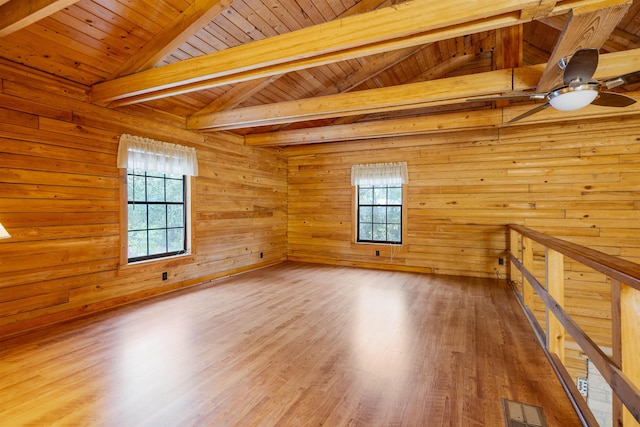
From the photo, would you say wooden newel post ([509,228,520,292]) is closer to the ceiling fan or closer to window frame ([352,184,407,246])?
window frame ([352,184,407,246])

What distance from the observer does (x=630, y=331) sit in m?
1.20

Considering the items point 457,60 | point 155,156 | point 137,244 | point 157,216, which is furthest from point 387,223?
point 137,244

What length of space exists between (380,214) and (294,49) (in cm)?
440

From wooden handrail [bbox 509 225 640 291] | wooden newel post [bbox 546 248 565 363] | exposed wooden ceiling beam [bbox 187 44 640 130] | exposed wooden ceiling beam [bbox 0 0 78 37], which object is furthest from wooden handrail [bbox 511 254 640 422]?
exposed wooden ceiling beam [bbox 0 0 78 37]

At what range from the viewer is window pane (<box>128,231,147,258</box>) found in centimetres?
418

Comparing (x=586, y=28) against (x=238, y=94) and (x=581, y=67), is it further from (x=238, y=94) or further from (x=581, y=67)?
(x=238, y=94)

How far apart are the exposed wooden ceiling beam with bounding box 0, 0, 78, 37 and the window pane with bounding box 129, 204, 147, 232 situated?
7.14 ft

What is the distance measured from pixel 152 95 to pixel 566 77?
12.7 feet

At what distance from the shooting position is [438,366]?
2.44 metres

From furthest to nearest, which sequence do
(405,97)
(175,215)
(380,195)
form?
(380,195)
(175,215)
(405,97)

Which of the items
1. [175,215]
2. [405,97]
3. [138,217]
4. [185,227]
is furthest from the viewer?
[185,227]

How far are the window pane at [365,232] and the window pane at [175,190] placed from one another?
3514 millimetres

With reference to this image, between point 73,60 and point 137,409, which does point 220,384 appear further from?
point 73,60

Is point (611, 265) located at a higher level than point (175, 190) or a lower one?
Result: lower
